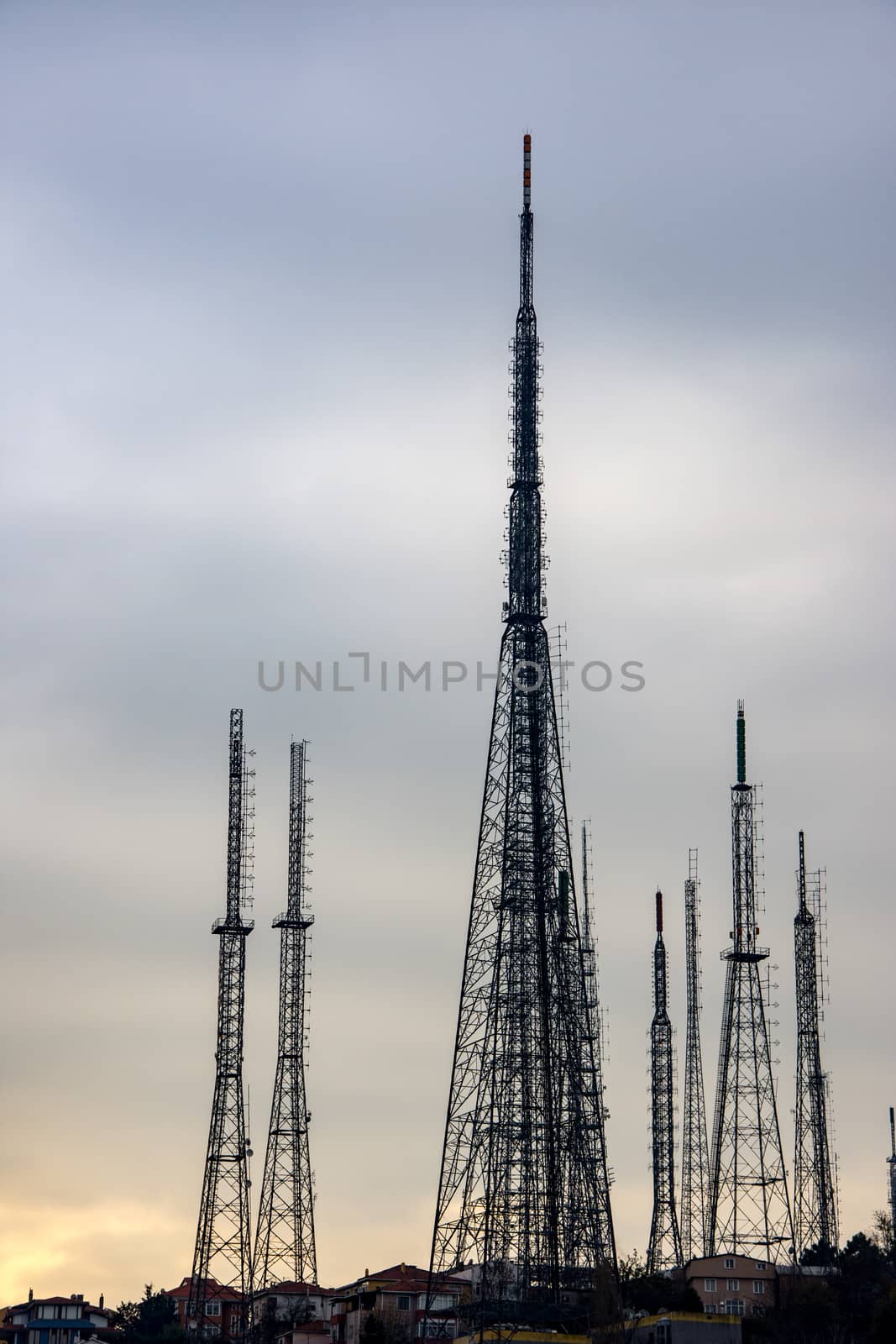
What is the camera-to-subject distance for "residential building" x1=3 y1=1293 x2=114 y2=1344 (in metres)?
162

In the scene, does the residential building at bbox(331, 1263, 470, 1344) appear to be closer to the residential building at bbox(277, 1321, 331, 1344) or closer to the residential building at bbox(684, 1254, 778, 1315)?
the residential building at bbox(277, 1321, 331, 1344)

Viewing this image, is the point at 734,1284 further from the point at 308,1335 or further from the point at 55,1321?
the point at 55,1321

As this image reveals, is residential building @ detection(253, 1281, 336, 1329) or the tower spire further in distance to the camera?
Answer: residential building @ detection(253, 1281, 336, 1329)

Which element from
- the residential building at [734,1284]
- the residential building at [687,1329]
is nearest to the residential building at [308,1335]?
the residential building at [734,1284]

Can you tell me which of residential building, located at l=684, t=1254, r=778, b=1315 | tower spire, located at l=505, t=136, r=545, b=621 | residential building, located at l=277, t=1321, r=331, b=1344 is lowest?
residential building, located at l=277, t=1321, r=331, b=1344

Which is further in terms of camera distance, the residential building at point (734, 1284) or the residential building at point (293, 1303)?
the residential building at point (293, 1303)

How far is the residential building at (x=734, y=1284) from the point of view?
12238 centimetres

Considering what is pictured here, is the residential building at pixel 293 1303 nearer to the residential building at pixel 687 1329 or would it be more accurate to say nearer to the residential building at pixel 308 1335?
the residential building at pixel 308 1335

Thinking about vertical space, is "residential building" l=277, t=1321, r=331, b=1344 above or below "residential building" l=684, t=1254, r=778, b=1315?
below

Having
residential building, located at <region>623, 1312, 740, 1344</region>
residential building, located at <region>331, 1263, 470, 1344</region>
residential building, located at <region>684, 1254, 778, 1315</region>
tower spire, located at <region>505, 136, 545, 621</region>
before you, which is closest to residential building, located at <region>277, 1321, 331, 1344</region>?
residential building, located at <region>331, 1263, 470, 1344</region>

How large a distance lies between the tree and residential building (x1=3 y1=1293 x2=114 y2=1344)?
327 centimetres

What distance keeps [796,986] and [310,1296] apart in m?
34.5

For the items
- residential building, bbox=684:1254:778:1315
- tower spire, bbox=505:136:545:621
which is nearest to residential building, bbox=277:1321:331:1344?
residential building, bbox=684:1254:778:1315

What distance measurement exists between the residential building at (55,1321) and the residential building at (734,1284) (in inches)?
2079
